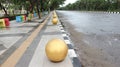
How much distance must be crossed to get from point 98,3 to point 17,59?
98.4m

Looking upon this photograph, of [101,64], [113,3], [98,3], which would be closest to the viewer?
[101,64]

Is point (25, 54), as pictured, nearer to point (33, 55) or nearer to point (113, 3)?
point (33, 55)

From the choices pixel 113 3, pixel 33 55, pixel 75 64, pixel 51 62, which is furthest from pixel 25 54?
pixel 113 3

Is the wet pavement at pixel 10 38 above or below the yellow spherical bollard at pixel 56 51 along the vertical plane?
below

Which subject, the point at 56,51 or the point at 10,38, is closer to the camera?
the point at 56,51

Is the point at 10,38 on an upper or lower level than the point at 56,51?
lower

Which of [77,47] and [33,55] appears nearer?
[33,55]

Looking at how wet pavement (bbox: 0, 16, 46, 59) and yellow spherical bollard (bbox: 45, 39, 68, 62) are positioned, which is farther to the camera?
wet pavement (bbox: 0, 16, 46, 59)

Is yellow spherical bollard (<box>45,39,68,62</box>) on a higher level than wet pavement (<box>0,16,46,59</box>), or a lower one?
higher

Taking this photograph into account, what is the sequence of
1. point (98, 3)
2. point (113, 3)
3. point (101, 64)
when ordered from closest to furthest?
point (101, 64), point (113, 3), point (98, 3)

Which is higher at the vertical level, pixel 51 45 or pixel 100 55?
pixel 51 45

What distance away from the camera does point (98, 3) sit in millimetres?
102625

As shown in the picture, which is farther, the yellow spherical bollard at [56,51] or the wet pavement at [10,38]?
the wet pavement at [10,38]

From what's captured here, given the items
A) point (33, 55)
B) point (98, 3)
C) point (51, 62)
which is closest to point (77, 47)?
point (33, 55)
